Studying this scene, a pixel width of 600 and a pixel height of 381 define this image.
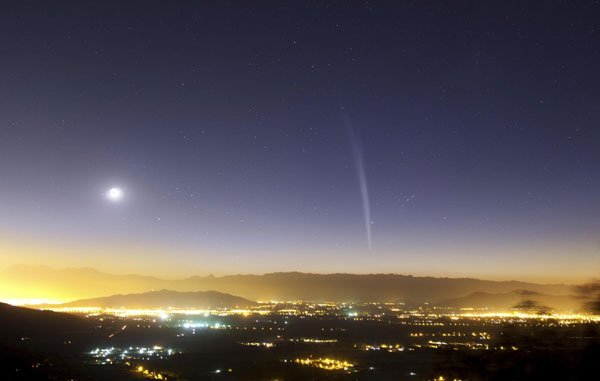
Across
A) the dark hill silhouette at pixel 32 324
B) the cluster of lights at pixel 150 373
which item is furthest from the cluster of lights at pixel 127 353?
the dark hill silhouette at pixel 32 324

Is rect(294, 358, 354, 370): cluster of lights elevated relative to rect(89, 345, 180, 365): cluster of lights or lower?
elevated

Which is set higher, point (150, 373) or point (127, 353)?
point (150, 373)

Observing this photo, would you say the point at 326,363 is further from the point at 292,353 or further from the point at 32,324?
the point at 32,324

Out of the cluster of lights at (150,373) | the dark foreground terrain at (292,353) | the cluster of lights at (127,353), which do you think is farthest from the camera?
the cluster of lights at (127,353)

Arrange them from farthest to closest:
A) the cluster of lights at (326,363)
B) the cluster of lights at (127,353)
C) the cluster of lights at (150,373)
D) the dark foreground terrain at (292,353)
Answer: the cluster of lights at (127,353)
the cluster of lights at (326,363)
the cluster of lights at (150,373)
the dark foreground terrain at (292,353)

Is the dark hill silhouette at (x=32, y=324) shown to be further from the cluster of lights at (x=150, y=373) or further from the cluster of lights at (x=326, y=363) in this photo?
the cluster of lights at (x=326, y=363)

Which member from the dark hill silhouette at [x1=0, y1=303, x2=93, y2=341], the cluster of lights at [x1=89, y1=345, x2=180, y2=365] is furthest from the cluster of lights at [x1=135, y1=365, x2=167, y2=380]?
the dark hill silhouette at [x1=0, y1=303, x2=93, y2=341]

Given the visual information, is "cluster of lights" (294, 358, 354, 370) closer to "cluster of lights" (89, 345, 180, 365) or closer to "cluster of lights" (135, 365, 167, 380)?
"cluster of lights" (135, 365, 167, 380)

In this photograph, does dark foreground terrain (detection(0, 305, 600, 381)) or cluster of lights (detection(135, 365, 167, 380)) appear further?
cluster of lights (detection(135, 365, 167, 380))

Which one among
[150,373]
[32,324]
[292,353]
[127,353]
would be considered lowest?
[127,353]

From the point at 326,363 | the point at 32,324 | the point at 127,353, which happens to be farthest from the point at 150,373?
the point at 32,324

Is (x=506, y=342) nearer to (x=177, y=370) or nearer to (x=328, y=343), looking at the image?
(x=177, y=370)
